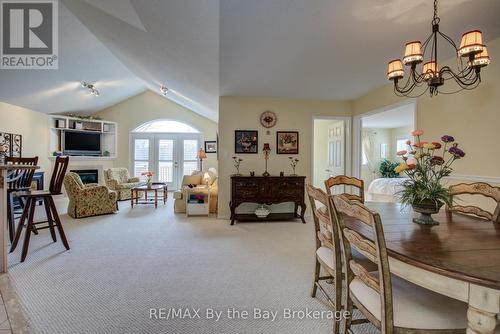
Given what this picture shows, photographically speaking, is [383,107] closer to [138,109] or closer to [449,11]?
[449,11]

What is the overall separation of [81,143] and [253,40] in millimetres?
6742

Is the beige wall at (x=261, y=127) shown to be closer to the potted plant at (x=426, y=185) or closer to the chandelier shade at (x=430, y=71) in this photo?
the chandelier shade at (x=430, y=71)

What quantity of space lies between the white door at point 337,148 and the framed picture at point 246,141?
182 cm

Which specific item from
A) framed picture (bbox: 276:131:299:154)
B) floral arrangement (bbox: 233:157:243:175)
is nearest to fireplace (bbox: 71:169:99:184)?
floral arrangement (bbox: 233:157:243:175)

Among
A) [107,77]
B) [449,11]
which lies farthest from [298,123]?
[107,77]

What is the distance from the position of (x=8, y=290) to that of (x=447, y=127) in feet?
15.9

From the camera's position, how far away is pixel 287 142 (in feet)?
15.4

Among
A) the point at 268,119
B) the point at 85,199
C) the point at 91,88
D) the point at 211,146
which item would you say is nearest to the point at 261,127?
the point at 268,119

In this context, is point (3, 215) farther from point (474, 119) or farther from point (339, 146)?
point (339, 146)

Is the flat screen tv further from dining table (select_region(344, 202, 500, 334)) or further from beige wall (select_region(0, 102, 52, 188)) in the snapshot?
dining table (select_region(344, 202, 500, 334))

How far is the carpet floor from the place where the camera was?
5.49 ft

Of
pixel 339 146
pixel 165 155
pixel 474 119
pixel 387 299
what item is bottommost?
pixel 387 299

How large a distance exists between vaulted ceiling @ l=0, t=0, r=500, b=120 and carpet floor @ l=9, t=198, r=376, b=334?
2.43 m

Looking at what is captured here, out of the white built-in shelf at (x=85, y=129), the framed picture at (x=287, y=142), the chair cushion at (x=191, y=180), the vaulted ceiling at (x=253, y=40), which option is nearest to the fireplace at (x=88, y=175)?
the white built-in shelf at (x=85, y=129)
